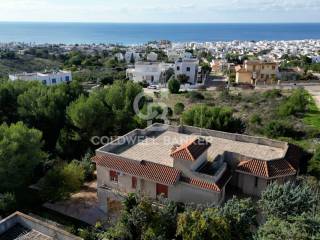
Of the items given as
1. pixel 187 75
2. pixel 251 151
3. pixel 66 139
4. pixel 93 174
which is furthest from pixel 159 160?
pixel 187 75

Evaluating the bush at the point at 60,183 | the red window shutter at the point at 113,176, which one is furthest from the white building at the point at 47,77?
the red window shutter at the point at 113,176

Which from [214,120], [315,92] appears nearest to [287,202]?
[214,120]

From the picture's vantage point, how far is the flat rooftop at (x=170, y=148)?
18531mm

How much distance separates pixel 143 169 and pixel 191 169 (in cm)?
247

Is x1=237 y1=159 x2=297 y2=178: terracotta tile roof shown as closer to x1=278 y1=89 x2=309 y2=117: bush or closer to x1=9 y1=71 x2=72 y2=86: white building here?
x1=278 y1=89 x2=309 y2=117: bush

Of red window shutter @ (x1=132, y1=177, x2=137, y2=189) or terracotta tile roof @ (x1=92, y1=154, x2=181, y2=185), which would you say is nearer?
terracotta tile roof @ (x1=92, y1=154, x2=181, y2=185)

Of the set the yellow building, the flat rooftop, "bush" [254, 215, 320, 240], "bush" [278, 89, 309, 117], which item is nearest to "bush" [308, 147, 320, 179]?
the flat rooftop

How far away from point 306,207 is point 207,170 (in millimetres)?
4979

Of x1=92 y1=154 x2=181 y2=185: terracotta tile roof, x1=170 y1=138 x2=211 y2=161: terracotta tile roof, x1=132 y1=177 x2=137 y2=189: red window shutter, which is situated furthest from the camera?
x1=132 y1=177 x2=137 y2=189: red window shutter

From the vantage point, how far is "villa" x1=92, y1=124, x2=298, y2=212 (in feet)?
53.4

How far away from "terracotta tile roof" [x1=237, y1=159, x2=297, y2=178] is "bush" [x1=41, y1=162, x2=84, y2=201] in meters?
9.34

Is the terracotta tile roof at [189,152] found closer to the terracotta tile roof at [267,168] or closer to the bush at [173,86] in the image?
the terracotta tile roof at [267,168]

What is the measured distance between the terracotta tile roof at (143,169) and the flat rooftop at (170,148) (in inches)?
33.3

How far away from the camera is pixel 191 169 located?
16312 millimetres
